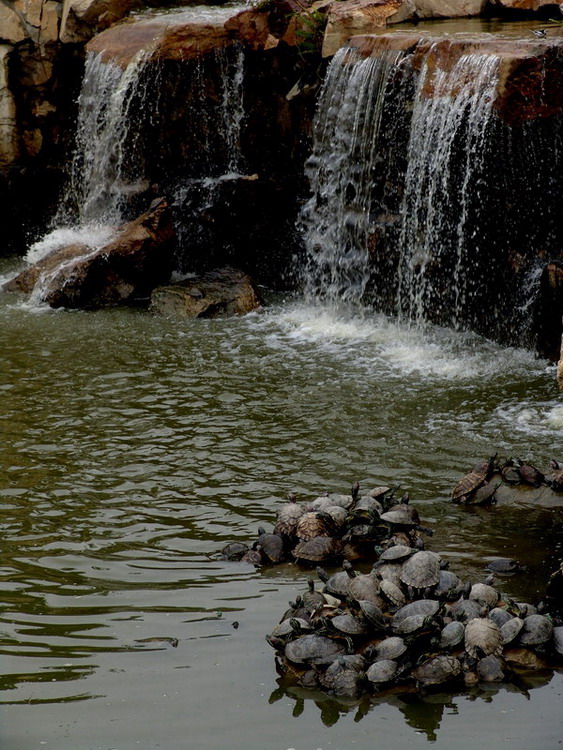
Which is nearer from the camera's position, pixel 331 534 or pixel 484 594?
pixel 484 594

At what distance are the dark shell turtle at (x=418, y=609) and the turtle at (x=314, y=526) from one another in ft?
3.46

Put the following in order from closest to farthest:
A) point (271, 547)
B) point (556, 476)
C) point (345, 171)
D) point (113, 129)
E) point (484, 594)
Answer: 1. point (484, 594)
2. point (271, 547)
3. point (556, 476)
4. point (345, 171)
5. point (113, 129)

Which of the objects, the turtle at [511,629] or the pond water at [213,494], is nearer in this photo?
the pond water at [213,494]

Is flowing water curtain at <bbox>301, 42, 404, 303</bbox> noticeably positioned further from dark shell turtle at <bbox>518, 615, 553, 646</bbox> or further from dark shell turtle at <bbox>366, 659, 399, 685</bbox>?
dark shell turtle at <bbox>366, 659, 399, 685</bbox>

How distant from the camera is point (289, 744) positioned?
13.4ft

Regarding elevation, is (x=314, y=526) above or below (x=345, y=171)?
below

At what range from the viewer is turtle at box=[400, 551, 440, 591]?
4992mm

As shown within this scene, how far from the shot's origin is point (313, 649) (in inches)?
180

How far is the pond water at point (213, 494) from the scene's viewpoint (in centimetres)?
425

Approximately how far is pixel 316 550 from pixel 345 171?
642cm

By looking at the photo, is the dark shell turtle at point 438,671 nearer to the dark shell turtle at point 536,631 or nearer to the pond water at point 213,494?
the pond water at point 213,494

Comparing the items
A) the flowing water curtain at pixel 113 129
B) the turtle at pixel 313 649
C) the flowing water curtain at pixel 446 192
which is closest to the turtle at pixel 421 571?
the turtle at pixel 313 649

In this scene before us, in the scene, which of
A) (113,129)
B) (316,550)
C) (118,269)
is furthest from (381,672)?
(113,129)

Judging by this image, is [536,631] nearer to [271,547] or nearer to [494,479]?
[271,547]
